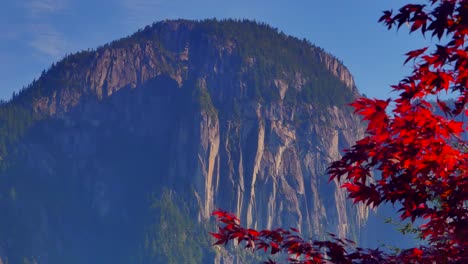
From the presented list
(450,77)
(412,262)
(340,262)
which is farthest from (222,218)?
(450,77)

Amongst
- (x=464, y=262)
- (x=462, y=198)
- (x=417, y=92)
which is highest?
(x=417, y=92)

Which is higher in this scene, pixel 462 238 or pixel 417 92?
pixel 417 92

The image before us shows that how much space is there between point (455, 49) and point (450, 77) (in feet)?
1.58

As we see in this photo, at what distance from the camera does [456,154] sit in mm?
13336

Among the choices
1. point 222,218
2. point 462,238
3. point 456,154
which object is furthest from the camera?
point 222,218

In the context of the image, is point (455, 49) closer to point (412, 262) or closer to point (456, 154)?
point (456, 154)

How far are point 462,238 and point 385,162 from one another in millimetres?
1690

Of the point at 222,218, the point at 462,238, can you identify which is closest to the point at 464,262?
the point at 462,238

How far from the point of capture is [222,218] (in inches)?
568

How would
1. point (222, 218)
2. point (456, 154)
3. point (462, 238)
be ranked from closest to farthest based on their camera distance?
point (462, 238)
point (456, 154)
point (222, 218)

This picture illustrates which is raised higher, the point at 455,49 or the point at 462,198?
the point at 455,49

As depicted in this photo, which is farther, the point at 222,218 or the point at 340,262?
the point at 222,218

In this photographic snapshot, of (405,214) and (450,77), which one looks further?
(405,214)

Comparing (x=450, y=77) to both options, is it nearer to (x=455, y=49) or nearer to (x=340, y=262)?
(x=455, y=49)
